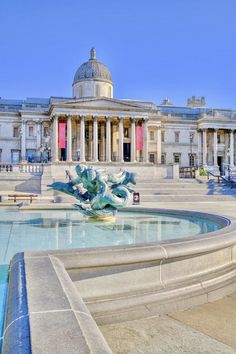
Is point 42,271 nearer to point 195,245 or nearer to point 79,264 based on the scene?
point 79,264

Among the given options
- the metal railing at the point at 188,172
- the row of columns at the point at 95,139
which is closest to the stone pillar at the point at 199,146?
the metal railing at the point at 188,172

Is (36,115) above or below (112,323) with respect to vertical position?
above

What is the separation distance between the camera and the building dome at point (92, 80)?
71.4 m

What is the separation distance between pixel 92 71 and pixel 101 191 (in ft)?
208

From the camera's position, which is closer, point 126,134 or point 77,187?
point 77,187

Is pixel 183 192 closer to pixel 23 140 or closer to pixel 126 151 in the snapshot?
pixel 126 151

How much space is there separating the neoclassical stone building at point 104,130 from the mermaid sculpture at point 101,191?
3994cm

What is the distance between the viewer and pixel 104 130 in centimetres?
6650

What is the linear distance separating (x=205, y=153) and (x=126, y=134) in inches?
661

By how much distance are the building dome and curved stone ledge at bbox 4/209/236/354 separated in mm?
67737

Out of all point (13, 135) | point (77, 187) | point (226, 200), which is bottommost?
point (226, 200)

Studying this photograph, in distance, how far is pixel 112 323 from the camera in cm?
426

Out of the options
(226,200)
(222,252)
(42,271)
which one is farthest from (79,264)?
(226,200)

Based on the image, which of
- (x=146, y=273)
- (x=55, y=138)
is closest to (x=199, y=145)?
(x=55, y=138)
